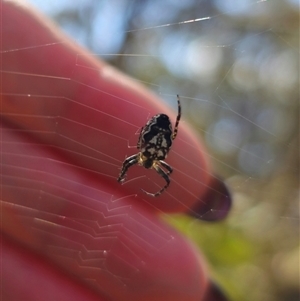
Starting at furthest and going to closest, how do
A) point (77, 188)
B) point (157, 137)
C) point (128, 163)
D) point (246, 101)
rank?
point (246, 101) → point (77, 188) → point (128, 163) → point (157, 137)

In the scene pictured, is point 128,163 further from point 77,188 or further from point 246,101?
point 246,101

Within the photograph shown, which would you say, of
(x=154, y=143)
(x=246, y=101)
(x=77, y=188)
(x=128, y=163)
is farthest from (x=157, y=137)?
(x=246, y=101)

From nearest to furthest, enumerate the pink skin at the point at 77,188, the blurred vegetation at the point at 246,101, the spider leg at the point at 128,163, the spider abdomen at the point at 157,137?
the spider abdomen at the point at 157,137
the spider leg at the point at 128,163
the pink skin at the point at 77,188
the blurred vegetation at the point at 246,101

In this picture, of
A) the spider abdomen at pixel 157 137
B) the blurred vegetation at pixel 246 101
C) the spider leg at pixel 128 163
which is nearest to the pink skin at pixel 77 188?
the spider leg at pixel 128 163

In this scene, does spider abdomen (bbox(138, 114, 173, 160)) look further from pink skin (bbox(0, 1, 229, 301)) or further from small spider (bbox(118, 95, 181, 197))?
pink skin (bbox(0, 1, 229, 301))

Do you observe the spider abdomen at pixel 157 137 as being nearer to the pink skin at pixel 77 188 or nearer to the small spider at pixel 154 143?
the small spider at pixel 154 143

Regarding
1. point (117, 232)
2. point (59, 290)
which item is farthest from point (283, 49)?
point (59, 290)

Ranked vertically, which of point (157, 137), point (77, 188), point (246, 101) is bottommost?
point (157, 137)
